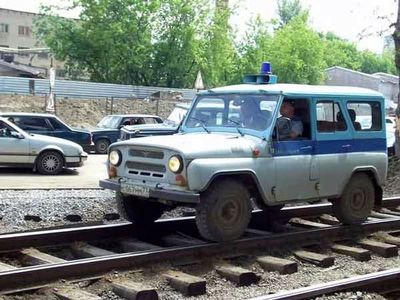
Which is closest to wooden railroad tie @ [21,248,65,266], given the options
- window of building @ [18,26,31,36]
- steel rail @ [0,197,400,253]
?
steel rail @ [0,197,400,253]

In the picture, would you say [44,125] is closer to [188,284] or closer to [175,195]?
[175,195]

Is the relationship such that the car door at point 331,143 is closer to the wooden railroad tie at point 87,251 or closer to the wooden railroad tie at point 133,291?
the wooden railroad tie at point 87,251

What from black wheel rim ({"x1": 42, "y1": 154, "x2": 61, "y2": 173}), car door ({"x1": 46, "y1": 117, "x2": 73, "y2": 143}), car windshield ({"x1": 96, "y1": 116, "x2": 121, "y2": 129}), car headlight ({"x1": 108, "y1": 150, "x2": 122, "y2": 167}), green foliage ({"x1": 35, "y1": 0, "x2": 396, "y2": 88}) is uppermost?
green foliage ({"x1": 35, "y1": 0, "x2": 396, "y2": 88})

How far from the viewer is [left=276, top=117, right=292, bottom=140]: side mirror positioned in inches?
299

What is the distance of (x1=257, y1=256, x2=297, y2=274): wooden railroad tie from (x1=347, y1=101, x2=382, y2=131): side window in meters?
2.58

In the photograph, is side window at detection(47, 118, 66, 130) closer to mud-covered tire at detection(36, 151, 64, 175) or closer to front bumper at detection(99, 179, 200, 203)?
mud-covered tire at detection(36, 151, 64, 175)

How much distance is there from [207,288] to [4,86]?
3165cm

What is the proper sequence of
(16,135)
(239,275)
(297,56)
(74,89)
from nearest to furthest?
(239,275) < (16,135) < (74,89) < (297,56)

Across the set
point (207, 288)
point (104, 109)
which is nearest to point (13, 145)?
point (207, 288)

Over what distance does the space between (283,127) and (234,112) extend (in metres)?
0.71

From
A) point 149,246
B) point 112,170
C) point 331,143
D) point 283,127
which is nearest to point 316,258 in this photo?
point 283,127

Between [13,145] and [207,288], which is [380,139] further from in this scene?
[13,145]

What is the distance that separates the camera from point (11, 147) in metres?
16.0

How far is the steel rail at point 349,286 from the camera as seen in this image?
5.47 metres
